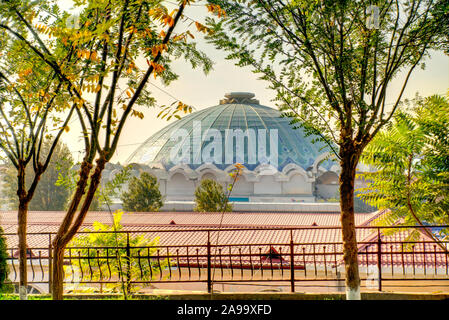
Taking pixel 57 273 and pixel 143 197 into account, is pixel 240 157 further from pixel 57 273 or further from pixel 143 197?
pixel 57 273

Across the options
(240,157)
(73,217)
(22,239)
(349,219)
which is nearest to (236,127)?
(240,157)

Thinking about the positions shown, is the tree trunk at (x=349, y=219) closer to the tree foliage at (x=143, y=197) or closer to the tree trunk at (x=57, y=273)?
the tree trunk at (x=57, y=273)

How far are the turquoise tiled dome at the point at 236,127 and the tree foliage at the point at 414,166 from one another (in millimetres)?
52559

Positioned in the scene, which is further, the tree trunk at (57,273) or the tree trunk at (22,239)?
the tree trunk at (22,239)

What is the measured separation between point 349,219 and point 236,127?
61725 millimetres

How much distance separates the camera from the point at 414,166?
871cm

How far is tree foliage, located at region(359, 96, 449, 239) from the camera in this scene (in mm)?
8375

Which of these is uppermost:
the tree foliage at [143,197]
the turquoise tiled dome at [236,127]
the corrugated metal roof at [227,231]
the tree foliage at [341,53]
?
the turquoise tiled dome at [236,127]

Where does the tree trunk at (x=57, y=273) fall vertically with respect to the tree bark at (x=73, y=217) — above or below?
below

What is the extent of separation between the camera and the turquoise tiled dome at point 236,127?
64.6 metres

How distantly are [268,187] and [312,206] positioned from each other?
20.8 metres

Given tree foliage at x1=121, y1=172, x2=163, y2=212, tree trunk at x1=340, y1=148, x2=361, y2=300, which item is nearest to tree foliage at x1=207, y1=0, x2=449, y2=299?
tree trunk at x1=340, y1=148, x2=361, y2=300

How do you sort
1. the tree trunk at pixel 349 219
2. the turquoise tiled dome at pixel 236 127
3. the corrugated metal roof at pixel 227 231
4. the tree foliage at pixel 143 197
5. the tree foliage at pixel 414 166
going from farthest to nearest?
the turquoise tiled dome at pixel 236 127, the tree foliage at pixel 143 197, the corrugated metal roof at pixel 227 231, the tree foliage at pixel 414 166, the tree trunk at pixel 349 219

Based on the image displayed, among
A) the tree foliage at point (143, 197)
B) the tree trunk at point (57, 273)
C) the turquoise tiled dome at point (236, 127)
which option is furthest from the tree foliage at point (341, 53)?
the turquoise tiled dome at point (236, 127)
